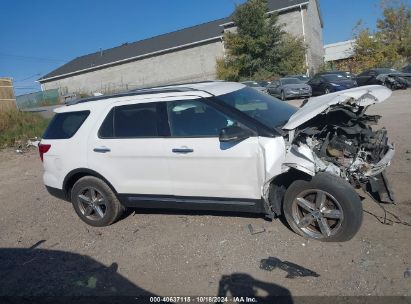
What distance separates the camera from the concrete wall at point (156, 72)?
41688 mm

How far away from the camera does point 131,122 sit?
518 cm

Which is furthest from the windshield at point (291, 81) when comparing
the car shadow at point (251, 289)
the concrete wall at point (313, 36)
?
the car shadow at point (251, 289)

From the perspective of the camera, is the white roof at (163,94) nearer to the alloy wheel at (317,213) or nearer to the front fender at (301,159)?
the front fender at (301,159)

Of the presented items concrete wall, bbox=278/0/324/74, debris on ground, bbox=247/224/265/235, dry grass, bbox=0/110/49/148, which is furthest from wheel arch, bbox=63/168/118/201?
concrete wall, bbox=278/0/324/74

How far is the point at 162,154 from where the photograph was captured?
486 cm

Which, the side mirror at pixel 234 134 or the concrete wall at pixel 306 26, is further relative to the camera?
the concrete wall at pixel 306 26

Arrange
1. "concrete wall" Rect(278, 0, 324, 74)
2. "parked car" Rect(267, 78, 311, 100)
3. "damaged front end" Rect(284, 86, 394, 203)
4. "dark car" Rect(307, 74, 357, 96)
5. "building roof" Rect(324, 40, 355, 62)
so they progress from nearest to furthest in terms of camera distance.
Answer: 1. "damaged front end" Rect(284, 86, 394, 203)
2. "dark car" Rect(307, 74, 357, 96)
3. "parked car" Rect(267, 78, 311, 100)
4. "concrete wall" Rect(278, 0, 324, 74)
5. "building roof" Rect(324, 40, 355, 62)

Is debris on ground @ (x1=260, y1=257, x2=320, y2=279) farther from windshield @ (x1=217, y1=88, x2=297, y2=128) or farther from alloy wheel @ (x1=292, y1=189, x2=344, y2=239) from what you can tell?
windshield @ (x1=217, y1=88, x2=297, y2=128)

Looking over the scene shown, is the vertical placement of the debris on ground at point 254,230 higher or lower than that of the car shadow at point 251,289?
higher

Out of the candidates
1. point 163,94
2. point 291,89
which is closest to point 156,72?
point 291,89

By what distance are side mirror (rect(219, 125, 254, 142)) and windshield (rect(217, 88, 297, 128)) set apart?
0.29 metres

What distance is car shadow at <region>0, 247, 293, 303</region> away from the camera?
3.79 meters

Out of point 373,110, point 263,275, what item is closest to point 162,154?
point 263,275

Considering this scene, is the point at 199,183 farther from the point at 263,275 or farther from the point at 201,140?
the point at 263,275
